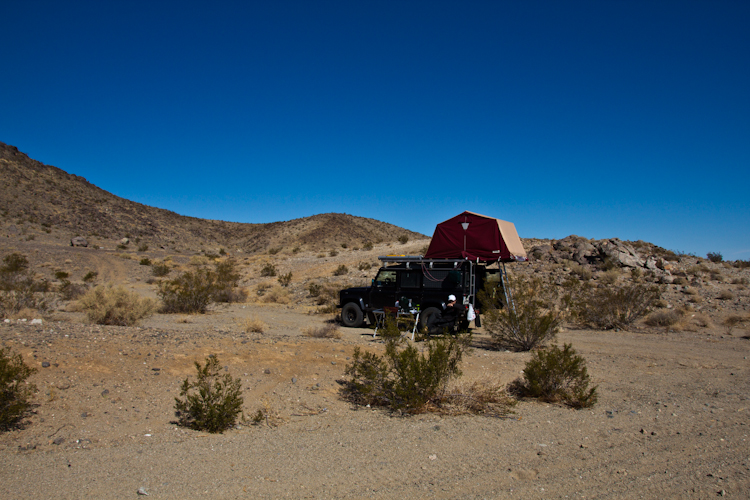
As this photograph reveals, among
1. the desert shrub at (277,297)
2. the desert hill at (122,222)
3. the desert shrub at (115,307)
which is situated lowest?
the desert shrub at (115,307)

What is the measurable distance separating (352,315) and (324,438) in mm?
9100

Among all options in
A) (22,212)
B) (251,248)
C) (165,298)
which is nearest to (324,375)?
(165,298)

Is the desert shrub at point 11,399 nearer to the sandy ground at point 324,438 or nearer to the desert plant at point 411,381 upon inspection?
the sandy ground at point 324,438

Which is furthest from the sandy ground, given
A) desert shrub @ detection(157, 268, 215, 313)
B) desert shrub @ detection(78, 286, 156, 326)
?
desert shrub @ detection(157, 268, 215, 313)

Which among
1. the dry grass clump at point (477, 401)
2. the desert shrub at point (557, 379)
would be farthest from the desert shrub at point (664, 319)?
the dry grass clump at point (477, 401)

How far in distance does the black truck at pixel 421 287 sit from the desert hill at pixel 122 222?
4439 centimetres

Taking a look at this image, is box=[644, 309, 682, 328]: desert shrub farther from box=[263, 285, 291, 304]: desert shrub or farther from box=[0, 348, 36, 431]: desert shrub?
box=[0, 348, 36, 431]: desert shrub

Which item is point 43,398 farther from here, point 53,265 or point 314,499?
point 53,265

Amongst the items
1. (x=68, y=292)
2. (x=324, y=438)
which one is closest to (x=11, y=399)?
(x=324, y=438)

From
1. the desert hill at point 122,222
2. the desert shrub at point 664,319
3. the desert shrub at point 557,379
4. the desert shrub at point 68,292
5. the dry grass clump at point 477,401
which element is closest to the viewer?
the dry grass clump at point 477,401

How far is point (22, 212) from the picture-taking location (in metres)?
51.8

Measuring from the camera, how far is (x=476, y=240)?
14.5m

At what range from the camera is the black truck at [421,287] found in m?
12.2

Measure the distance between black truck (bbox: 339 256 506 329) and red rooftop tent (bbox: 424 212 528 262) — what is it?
0.71m
